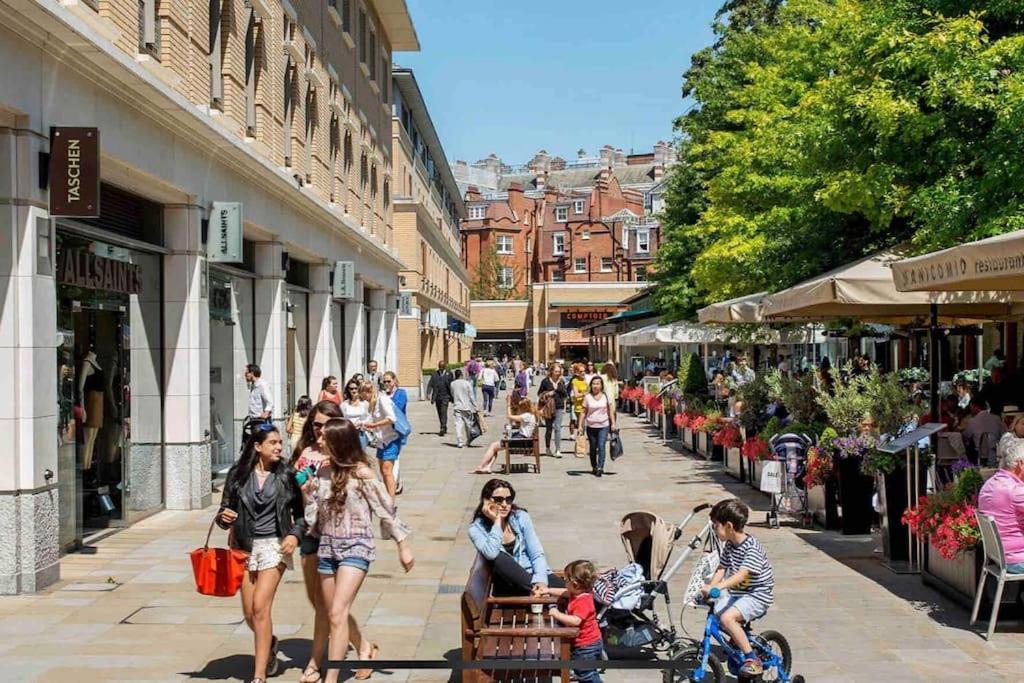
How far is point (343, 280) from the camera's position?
27.7 meters

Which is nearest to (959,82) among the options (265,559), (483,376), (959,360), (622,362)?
(265,559)

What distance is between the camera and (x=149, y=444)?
1476 centimetres

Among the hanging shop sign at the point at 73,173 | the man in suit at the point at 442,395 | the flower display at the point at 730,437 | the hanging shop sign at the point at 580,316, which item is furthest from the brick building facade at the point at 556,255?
the hanging shop sign at the point at 73,173

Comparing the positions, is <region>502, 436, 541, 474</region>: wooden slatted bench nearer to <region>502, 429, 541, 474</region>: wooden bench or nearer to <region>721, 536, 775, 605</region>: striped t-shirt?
<region>502, 429, 541, 474</region>: wooden bench

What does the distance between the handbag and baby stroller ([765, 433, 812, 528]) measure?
25.7ft

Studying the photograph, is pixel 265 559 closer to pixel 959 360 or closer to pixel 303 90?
pixel 303 90

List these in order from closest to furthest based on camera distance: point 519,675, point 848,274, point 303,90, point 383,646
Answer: point 519,675
point 383,646
point 848,274
point 303,90

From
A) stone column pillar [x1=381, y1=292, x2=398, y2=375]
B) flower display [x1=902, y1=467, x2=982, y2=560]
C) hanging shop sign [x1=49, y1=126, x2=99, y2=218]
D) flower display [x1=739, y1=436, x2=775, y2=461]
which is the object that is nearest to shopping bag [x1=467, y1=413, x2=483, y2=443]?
flower display [x1=739, y1=436, x2=775, y2=461]

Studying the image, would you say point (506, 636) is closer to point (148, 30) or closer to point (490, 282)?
point (148, 30)

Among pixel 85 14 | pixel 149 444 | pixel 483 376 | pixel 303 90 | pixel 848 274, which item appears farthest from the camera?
pixel 483 376

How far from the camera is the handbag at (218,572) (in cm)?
694

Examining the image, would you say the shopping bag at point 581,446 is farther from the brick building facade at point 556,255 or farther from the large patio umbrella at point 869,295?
the brick building facade at point 556,255

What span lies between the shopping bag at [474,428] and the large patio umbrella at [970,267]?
55.9ft

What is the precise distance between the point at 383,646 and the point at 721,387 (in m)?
17.5
